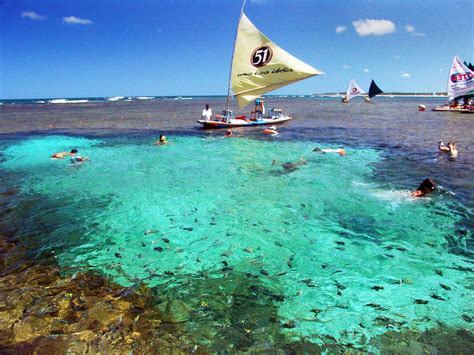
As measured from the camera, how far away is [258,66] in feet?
82.8

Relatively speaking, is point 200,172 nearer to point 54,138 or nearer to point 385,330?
point 385,330

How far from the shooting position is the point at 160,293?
270 inches

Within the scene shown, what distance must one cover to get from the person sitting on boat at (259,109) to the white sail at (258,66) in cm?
717

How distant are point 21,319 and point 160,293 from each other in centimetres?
251

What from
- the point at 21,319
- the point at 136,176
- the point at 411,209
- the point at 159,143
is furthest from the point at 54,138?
the point at 411,209

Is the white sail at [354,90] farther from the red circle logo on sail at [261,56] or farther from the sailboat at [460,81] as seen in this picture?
the red circle logo on sail at [261,56]

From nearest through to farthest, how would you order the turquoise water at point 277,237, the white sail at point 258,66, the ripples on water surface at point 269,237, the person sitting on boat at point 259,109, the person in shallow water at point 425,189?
the ripples on water surface at point 269,237, the turquoise water at point 277,237, the person in shallow water at point 425,189, the white sail at point 258,66, the person sitting on boat at point 259,109

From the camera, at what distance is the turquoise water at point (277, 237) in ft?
21.3

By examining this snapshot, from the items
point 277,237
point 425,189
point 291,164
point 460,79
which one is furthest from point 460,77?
point 277,237

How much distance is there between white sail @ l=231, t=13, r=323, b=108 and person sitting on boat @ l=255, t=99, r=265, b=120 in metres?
7.17

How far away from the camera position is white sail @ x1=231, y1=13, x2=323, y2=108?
2420 cm

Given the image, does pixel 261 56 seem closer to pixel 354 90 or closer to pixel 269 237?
pixel 269 237

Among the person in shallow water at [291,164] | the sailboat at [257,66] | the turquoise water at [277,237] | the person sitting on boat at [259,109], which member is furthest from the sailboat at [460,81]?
the person in shallow water at [291,164]

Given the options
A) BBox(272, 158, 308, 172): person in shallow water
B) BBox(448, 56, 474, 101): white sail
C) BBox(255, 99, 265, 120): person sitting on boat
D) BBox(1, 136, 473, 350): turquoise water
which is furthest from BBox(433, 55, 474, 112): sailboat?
BBox(272, 158, 308, 172): person in shallow water
